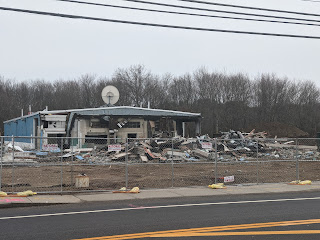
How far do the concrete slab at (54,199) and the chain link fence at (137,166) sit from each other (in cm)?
75

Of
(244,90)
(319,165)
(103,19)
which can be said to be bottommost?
(319,165)

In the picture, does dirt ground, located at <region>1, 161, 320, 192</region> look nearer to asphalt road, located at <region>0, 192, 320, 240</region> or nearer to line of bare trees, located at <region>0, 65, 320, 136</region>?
asphalt road, located at <region>0, 192, 320, 240</region>

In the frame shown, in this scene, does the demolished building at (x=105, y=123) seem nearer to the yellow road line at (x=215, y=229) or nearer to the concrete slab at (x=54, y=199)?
the concrete slab at (x=54, y=199)

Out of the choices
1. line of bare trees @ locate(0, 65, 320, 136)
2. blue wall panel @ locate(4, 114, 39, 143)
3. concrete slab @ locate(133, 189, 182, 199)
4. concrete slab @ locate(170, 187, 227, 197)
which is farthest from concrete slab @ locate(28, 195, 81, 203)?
line of bare trees @ locate(0, 65, 320, 136)

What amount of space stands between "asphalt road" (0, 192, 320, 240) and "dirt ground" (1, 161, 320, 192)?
3.25 m

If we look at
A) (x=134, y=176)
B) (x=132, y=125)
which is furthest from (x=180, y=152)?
(x=132, y=125)

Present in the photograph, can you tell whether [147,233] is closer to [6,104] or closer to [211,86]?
[211,86]

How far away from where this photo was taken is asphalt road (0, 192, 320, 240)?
24.7ft

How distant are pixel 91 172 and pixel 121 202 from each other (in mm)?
9984

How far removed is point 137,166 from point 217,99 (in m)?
52.5

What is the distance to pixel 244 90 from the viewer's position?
248 ft

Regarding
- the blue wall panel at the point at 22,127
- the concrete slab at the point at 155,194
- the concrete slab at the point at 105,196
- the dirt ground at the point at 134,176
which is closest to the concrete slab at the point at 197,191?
the concrete slab at the point at 155,194

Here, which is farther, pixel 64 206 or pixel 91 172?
pixel 91 172

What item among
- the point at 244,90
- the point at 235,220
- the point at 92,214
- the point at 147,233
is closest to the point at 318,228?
the point at 235,220
